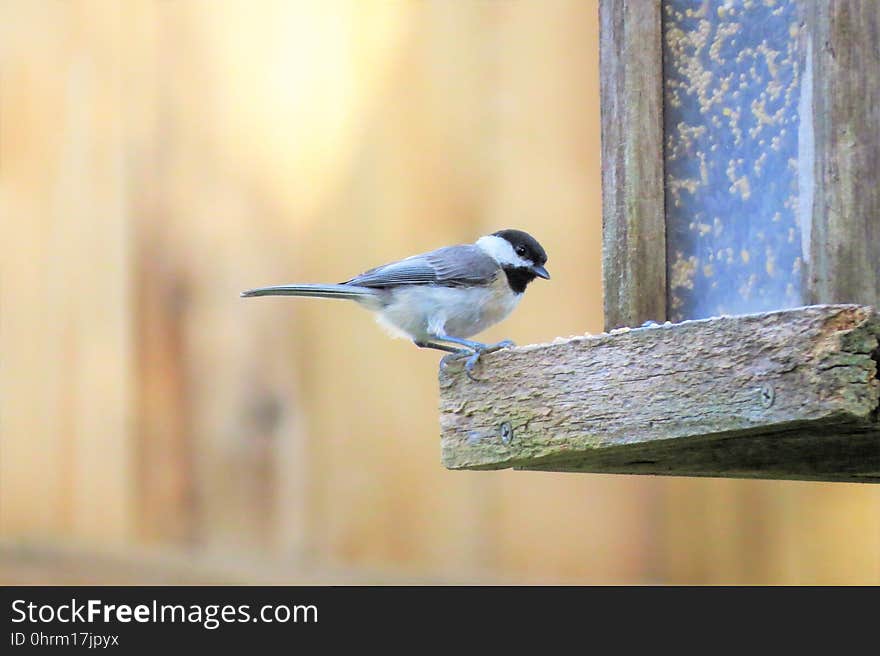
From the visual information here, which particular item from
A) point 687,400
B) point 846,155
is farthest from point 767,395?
point 846,155

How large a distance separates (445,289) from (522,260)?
262 mm

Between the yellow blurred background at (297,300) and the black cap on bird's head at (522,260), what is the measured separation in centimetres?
31

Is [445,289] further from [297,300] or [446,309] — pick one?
[297,300]

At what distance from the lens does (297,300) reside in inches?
152

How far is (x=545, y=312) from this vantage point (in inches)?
156

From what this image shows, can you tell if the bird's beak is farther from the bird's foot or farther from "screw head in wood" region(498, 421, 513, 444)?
"screw head in wood" region(498, 421, 513, 444)

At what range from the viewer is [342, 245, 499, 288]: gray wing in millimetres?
3436

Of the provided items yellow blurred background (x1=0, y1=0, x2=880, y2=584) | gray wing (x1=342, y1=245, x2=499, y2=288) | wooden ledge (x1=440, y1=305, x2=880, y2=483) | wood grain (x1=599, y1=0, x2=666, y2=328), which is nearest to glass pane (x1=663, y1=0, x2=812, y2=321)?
wood grain (x1=599, y1=0, x2=666, y2=328)

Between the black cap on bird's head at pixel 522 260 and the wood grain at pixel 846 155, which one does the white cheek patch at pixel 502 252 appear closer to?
the black cap on bird's head at pixel 522 260

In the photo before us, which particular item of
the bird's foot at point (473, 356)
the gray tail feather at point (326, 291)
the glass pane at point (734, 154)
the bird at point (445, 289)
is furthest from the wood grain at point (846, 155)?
the gray tail feather at point (326, 291)

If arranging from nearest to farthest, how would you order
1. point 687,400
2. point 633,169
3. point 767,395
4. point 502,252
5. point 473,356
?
point 767,395 < point 687,400 < point 473,356 < point 633,169 < point 502,252

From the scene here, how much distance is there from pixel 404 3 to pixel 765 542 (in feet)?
5.96

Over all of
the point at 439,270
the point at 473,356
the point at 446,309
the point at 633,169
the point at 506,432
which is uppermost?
the point at 633,169

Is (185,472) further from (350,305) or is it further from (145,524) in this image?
(350,305)
